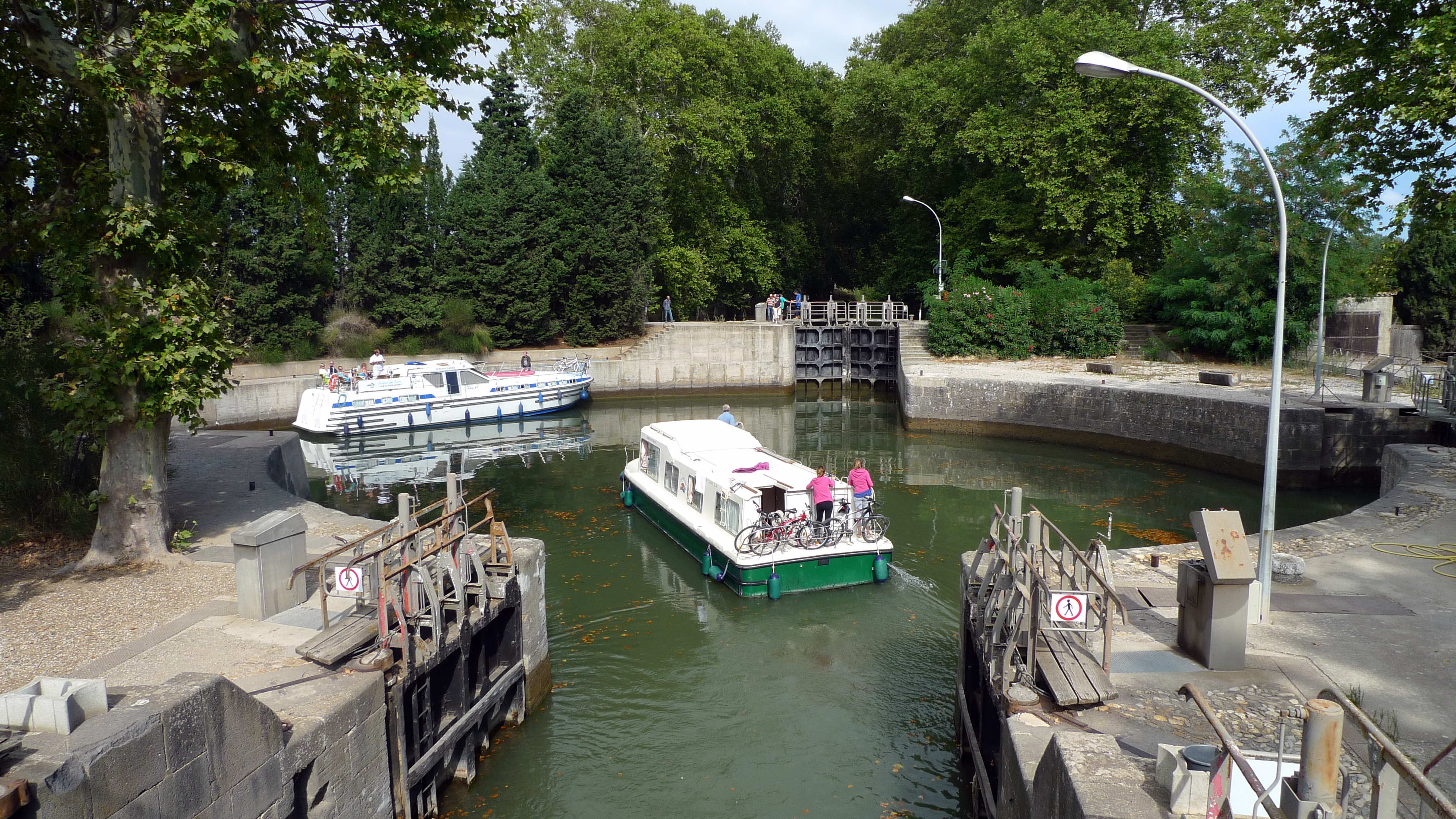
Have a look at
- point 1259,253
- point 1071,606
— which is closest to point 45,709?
point 1071,606

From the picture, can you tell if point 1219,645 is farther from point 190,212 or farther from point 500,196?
point 500,196

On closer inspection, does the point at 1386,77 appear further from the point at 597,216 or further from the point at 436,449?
the point at 597,216

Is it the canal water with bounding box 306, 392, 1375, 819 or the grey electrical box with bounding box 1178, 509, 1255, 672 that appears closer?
the grey electrical box with bounding box 1178, 509, 1255, 672

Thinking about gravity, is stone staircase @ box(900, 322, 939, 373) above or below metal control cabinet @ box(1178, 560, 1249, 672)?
above

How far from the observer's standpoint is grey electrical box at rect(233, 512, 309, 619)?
955cm

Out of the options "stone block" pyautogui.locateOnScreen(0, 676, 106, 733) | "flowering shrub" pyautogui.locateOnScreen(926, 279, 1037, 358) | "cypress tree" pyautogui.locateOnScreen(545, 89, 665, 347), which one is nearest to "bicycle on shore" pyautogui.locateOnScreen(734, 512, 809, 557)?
"stone block" pyautogui.locateOnScreen(0, 676, 106, 733)

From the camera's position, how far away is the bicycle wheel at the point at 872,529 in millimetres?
15602

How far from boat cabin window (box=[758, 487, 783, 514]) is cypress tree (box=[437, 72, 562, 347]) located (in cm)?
2963

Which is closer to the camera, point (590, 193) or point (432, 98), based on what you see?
point (432, 98)

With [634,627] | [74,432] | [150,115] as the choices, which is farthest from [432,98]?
[634,627]

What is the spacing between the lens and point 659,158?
47.0 metres

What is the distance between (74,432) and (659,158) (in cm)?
3780

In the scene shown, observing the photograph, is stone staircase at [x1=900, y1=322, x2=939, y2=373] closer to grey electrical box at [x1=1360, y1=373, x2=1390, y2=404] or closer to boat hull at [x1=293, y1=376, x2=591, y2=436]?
boat hull at [x1=293, y1=376, x2=591, y2=436]

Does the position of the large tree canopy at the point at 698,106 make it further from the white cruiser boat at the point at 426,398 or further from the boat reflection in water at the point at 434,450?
the boat reflection in water at the point at 434,450
